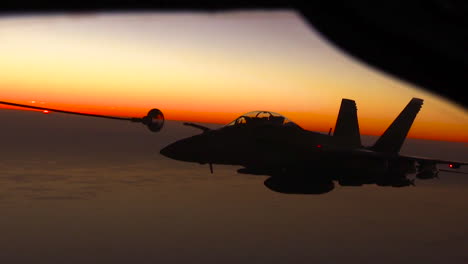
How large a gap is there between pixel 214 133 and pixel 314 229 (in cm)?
8741

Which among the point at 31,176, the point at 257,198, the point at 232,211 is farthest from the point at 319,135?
the point at 31,176

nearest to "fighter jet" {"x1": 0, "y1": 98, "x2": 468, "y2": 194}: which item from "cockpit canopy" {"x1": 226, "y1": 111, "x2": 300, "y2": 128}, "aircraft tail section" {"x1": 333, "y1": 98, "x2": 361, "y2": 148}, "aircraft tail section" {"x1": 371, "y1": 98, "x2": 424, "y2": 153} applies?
"cockpit canopy" {"x1": 226, "y1": 111, "x2": 300, "y2": 128}

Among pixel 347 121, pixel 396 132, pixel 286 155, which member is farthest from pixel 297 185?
pixel 347 121

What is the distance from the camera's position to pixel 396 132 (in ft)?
101

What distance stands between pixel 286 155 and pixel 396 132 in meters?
12.5

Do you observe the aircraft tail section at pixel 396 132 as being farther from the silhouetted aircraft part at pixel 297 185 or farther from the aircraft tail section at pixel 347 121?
the silhouetted aircraft part at pixel 297 185

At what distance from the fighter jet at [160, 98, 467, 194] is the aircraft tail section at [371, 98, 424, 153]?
21.1 feet

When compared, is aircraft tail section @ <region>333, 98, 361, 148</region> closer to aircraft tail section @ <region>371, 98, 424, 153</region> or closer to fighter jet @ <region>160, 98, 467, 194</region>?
aircraft tail section @ <region>371, 98, 424, 153</region>

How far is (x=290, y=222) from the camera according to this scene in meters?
108

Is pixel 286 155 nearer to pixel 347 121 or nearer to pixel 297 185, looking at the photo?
pixel 297 185

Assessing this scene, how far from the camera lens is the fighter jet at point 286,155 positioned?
2009 cm

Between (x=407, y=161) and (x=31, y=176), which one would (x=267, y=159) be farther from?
(x=31, y=176)

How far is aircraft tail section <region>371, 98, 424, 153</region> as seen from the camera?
99.9 feet

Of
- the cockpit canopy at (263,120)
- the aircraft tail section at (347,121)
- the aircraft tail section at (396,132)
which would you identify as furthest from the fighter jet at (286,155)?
the aircraft tail section at (347,121)
